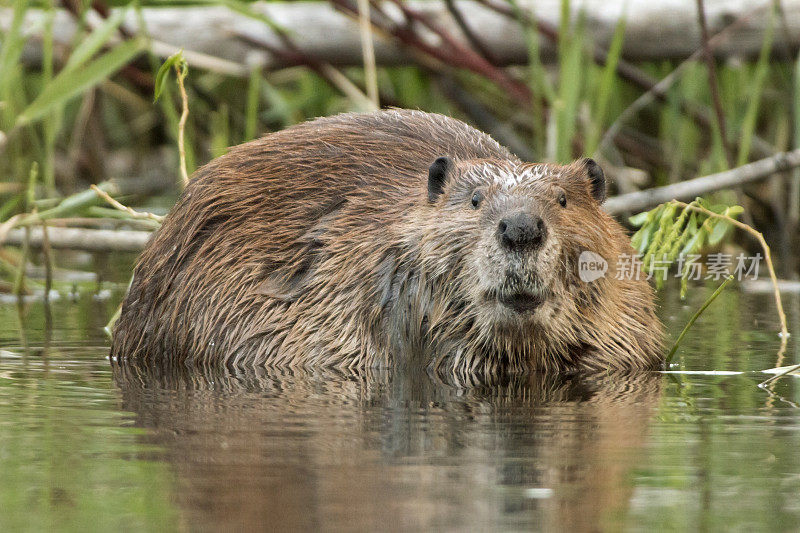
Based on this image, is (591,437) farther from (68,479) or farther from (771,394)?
(68,479)

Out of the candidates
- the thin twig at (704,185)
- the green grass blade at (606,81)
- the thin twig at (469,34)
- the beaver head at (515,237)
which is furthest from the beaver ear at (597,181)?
the thin twig at (469,34)

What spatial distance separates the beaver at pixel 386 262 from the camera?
10.4 feet

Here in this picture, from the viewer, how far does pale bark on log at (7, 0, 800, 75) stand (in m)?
5.75

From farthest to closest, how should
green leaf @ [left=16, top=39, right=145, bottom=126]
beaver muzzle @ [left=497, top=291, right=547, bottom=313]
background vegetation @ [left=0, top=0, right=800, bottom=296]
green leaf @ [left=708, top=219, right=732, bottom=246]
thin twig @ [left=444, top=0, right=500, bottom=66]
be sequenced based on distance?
thin twig @ [left=444, top=0, right=500, bottom=66]
background vegetation @ [left=0, top=0, right=800, bottom=296]
green leaf @ [left=16, top=39, right=145, bottom=126]
green leaf @ [left=708, top=219, right=732, bottom=246]
beaver muzzle @ [left=497, top=291, right=547, bottom=313]

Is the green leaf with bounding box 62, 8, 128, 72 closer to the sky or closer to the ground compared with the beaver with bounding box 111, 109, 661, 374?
closer to the sky

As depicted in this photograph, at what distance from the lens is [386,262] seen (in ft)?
11.3

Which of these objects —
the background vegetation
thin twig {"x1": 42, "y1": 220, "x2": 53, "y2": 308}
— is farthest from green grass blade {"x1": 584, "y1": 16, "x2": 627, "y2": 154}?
thin twig {"x1": 42, "y1": 220, "x2": 53, "y2": 308}

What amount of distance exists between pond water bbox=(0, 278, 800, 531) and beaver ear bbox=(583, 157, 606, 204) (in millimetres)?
487

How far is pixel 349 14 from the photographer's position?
5859 mm

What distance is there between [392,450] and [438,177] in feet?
4.34

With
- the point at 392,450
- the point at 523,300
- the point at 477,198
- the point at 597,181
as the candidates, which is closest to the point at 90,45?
the point at 477,198

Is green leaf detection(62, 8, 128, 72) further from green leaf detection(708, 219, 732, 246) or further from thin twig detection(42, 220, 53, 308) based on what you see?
green leaf detection(708, 219, 732, 246)

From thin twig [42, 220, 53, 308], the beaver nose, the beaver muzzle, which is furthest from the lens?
thin twig [42, 220, 53, 308]

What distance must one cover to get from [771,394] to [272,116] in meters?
4.24
